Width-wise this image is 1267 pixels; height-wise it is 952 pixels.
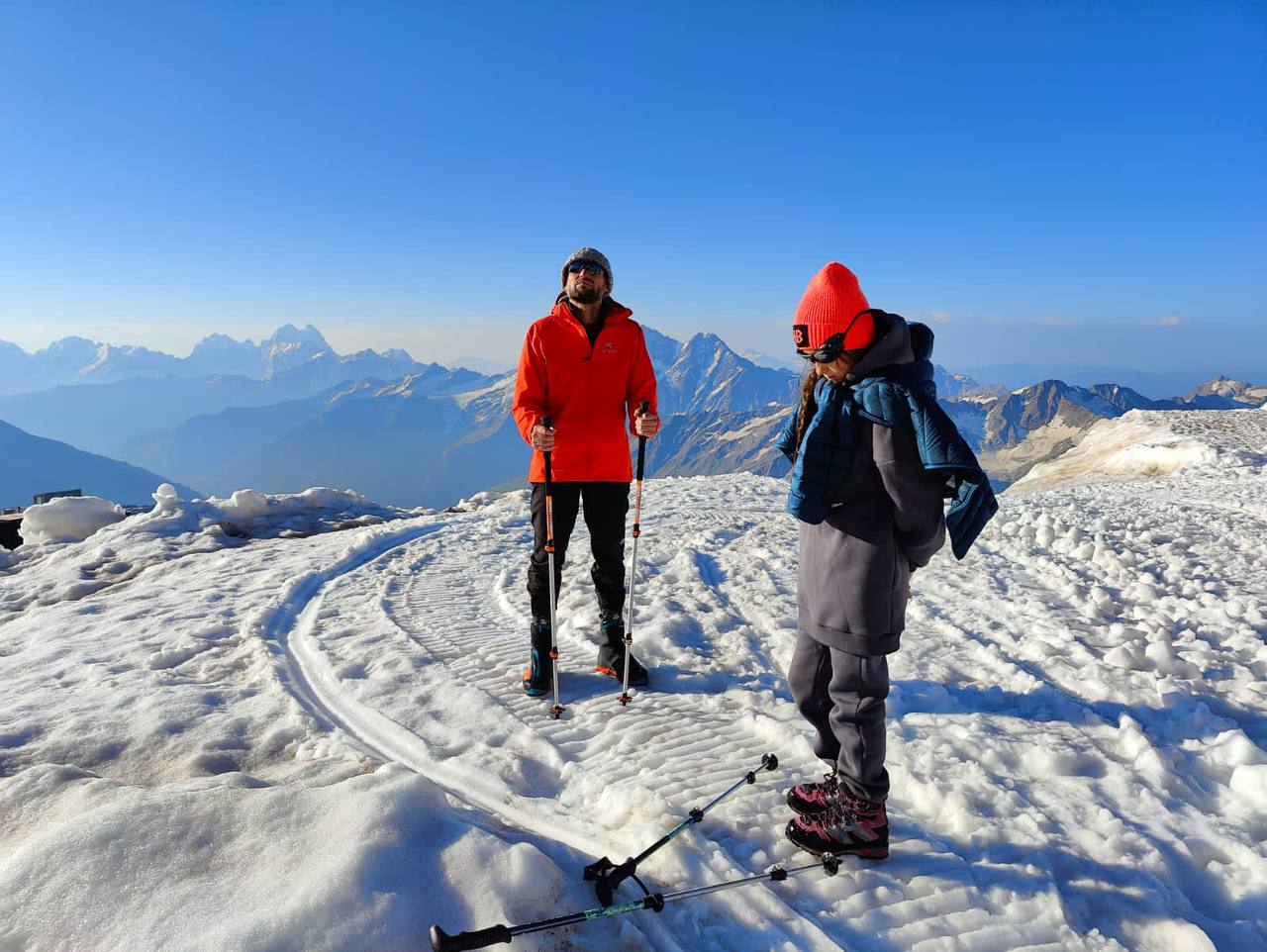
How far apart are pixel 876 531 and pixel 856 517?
12cm

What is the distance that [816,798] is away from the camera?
3.59m

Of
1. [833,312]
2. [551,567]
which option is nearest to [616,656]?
[551,567]

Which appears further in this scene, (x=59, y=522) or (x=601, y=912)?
(x=59, y=522)

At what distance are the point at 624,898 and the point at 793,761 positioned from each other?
5.80ft

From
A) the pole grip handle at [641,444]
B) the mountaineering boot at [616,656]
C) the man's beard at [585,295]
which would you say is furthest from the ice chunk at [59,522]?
the man's beard at [585,295]

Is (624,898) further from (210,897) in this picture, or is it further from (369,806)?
(210,897)

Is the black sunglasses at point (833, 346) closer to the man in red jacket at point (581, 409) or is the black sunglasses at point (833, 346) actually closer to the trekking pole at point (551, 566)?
the man in red jacket at point (581, 409)

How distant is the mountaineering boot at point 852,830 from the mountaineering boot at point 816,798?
7cm

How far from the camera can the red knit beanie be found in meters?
3.08

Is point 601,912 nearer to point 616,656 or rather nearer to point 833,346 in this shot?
point 833,346

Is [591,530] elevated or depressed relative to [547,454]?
depressed

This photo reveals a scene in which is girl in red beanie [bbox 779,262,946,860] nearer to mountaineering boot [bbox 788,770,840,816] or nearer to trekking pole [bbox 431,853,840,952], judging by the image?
mountaineering boot [bbox 788,770,840,816]

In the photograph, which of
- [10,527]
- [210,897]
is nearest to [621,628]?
[210,897]

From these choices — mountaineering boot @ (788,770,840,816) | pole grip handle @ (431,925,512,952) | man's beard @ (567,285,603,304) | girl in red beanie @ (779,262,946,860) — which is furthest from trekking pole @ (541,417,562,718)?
pole grip handle @ (431,925,512,952)
